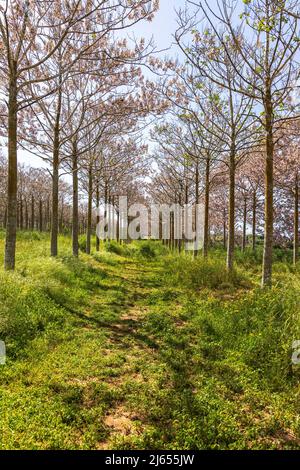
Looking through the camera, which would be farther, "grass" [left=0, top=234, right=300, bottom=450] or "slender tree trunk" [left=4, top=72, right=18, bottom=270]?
"slender tree trunk" [left=4, top=72, right=18, bottom=270]

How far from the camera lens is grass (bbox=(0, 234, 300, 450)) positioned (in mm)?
2586

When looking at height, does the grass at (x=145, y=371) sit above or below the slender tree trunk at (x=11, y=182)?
below

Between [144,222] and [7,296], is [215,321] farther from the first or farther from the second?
[144,222]

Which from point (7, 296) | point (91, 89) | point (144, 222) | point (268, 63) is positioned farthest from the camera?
point (144, 222)

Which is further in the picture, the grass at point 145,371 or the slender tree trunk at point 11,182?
the slender tree trunk at point 11,182

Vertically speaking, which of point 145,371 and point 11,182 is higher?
point 11,182

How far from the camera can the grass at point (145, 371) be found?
2.59 meters

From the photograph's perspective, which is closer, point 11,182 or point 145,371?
point 145,371

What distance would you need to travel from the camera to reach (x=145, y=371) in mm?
3738

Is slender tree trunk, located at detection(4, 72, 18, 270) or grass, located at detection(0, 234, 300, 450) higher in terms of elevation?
slender tree trunk, located at detection(4, 72, 18, 270)

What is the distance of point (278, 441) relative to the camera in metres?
2.52
